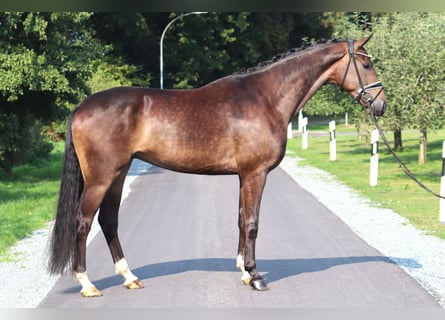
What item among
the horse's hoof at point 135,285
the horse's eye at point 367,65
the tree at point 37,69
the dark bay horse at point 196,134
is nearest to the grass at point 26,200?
the tree at point 37,69

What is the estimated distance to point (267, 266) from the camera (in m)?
8.58

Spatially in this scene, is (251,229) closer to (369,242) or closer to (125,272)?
(125,272)

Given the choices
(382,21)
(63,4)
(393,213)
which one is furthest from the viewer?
(382,21)

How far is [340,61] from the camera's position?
801 centimetres

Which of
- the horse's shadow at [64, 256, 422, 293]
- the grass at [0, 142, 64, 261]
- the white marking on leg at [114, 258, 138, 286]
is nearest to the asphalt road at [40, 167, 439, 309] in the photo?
the horse's shadow at [64, 256, 422, 293]

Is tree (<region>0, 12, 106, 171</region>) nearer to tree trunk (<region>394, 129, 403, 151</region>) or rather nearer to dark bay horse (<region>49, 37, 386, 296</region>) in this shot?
dark bay horse (<region>49, 37, 386, 296</region>)

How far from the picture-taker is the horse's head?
26.0ft

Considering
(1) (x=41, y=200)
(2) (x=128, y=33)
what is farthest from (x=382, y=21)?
(2) (x=128, y=33)

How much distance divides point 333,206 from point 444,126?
678 centimetres

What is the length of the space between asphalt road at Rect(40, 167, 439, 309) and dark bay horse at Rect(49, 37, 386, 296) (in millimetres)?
330

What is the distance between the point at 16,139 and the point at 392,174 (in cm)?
958

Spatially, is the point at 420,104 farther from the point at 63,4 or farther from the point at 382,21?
the point at 63,4

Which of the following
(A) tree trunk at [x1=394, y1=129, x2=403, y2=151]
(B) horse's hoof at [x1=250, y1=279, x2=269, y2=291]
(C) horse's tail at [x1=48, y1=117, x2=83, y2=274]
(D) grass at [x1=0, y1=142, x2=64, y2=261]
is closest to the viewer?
(C) horse's tail at [x1=48, y1=117, x2=83, y2=274]

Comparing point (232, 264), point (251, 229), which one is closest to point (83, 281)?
point (251, 229)
